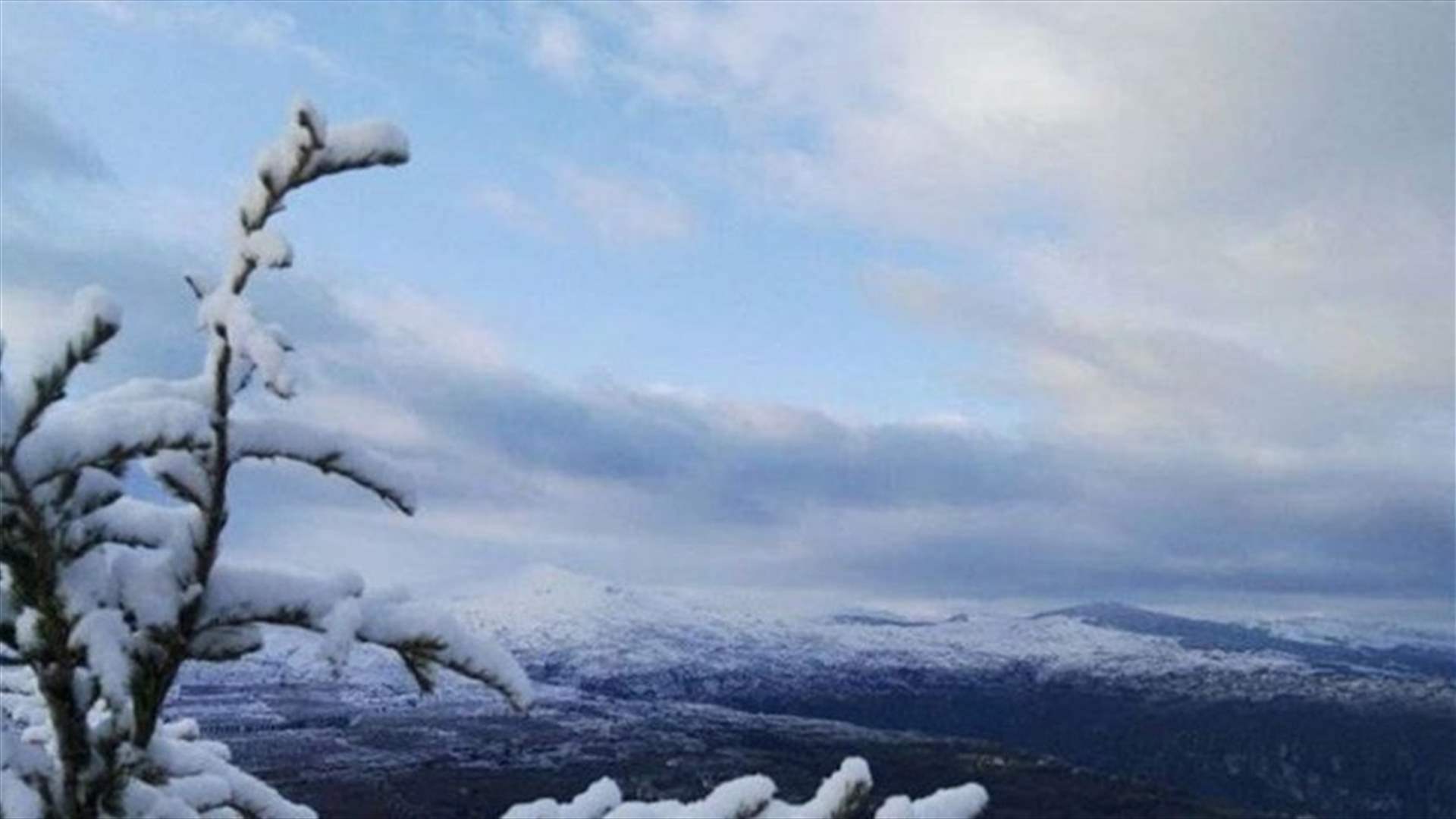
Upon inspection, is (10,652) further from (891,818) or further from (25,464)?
(891,818)

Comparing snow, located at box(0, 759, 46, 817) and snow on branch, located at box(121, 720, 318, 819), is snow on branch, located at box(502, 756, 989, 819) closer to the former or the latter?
snow on branch, located at box(121, 720, 318, 819)

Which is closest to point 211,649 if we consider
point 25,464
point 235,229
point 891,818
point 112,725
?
point 112,725

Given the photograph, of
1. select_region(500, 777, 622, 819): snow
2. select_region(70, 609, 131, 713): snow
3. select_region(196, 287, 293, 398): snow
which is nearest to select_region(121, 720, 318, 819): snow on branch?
select_region(70, 609, 131, 713): snow

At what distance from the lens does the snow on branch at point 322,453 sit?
14.3ft

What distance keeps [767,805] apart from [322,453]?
6.77 feet

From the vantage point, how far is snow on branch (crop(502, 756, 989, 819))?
4805 mm

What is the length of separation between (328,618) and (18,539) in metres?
1.00

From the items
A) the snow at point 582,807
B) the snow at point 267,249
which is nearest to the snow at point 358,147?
the snow at point 267,249

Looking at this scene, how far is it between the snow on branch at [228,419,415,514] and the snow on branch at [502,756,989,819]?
56.8 inches

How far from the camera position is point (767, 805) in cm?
510

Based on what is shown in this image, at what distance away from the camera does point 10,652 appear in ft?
16.0

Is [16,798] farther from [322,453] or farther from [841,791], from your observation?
[841,791]

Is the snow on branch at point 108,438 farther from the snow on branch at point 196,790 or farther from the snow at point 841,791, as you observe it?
the snow at point 841,791

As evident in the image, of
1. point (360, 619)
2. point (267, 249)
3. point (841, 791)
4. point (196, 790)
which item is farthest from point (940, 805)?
point (267, 249)
